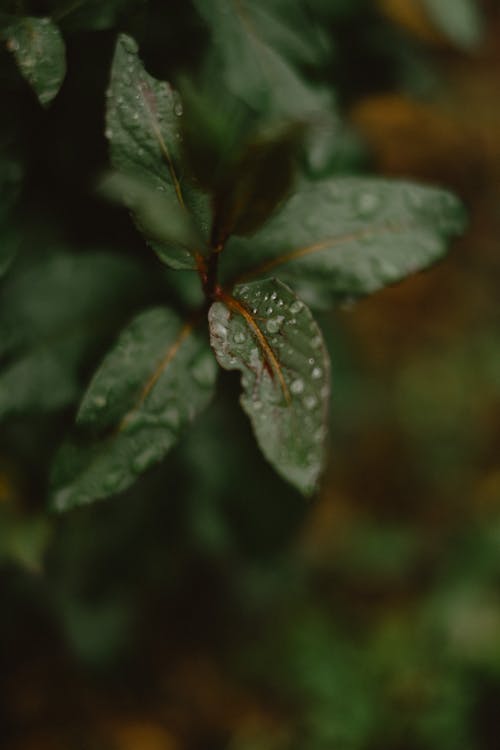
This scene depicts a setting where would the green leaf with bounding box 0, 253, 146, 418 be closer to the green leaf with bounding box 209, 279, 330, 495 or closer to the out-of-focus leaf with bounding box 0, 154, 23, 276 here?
the out-of-focus leaf with bounding box 0, 154, 23, 276

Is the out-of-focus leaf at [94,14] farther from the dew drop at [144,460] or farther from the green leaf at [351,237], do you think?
the dew drop at [144,460]

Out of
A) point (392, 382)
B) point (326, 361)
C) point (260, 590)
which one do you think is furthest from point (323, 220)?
point (392, 382)

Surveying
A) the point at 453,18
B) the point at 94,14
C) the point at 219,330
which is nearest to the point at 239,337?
the point at 219,330

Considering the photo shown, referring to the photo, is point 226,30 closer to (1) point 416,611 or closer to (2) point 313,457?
(2) point 313,457

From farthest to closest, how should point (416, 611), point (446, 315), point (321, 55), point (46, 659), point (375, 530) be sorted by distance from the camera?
point (446, 315)
point (375, 530)
point (416, 611)
point (46, 659)
point (321, 55)

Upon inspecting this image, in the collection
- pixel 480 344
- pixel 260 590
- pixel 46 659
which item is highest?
pixel 46 659

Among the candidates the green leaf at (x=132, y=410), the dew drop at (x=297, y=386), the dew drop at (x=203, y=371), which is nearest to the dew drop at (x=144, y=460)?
the green leaf at (x=132, y=410)

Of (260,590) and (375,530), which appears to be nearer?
(260,590)
